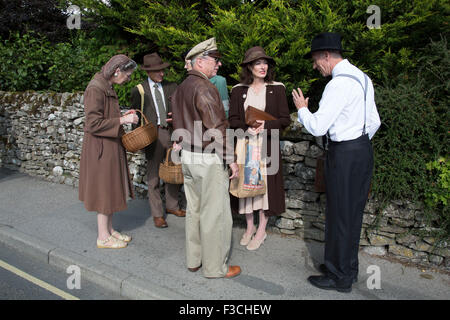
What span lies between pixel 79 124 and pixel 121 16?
2.23 meters

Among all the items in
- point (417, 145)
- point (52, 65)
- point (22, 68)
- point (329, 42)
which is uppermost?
point (52, 65)

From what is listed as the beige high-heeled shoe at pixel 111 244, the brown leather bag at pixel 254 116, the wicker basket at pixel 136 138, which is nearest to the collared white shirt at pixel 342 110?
the brown leather bag at pixel 254 116

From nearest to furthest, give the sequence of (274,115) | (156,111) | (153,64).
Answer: (274,115)
(153,64)
(156,111)

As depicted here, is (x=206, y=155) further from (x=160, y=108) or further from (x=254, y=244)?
(x=160, y=108)

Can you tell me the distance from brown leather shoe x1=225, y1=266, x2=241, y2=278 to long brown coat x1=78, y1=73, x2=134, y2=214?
1587 millimetres

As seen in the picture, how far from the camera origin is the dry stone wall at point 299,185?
397 centimetres

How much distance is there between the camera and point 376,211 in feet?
13.5

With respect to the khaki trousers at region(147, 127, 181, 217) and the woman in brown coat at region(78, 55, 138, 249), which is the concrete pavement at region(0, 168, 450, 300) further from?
the woman in brown coat at region(78, 55, 138, 249)

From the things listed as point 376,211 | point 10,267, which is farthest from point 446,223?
point 10,267

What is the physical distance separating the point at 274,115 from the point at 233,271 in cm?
184

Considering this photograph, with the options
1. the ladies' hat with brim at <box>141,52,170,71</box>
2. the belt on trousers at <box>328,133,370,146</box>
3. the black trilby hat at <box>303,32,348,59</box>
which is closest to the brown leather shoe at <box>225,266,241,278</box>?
the belt on trousers at <box>328,133,370,146</box>

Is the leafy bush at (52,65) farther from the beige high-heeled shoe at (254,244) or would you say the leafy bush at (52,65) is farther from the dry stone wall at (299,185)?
the beige high-heeled shoe at (254,244)

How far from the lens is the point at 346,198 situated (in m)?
3.33

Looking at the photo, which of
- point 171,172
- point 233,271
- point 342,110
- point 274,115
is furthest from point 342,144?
point 171,172
